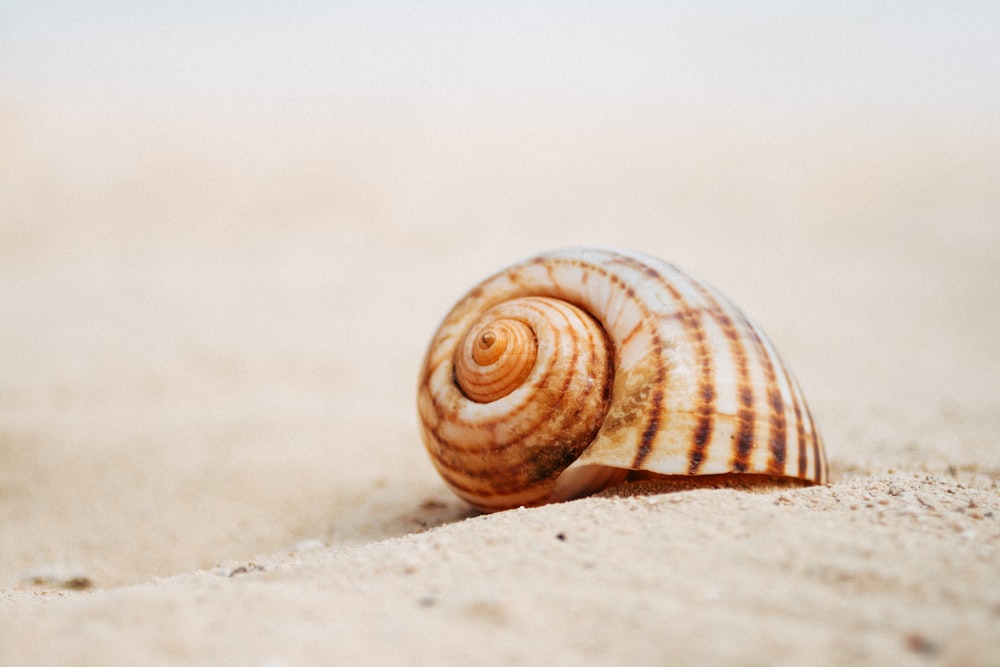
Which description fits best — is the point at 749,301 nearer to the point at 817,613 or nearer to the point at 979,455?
the point at 979,455

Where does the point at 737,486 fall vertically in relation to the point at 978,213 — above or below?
below

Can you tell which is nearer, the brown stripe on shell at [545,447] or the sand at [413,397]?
the sand at [413,397]

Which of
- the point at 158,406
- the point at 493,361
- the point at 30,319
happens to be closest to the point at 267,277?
the point at 30,319

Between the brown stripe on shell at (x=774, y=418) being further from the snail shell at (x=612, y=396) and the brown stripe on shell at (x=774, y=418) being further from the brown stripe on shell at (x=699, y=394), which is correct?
the brown stripe on shell at (x=699, y=394)

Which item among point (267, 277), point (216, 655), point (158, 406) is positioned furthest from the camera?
point (267, 277)

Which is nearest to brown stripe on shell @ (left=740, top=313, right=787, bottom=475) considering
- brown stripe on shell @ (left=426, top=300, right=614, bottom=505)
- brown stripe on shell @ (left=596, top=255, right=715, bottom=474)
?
brown stripe on shell @ (left=596, top=255, right=715, bottom=474)

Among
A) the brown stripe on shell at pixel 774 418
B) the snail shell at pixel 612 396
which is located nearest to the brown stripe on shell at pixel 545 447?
the snail shell at pixel 612 396
